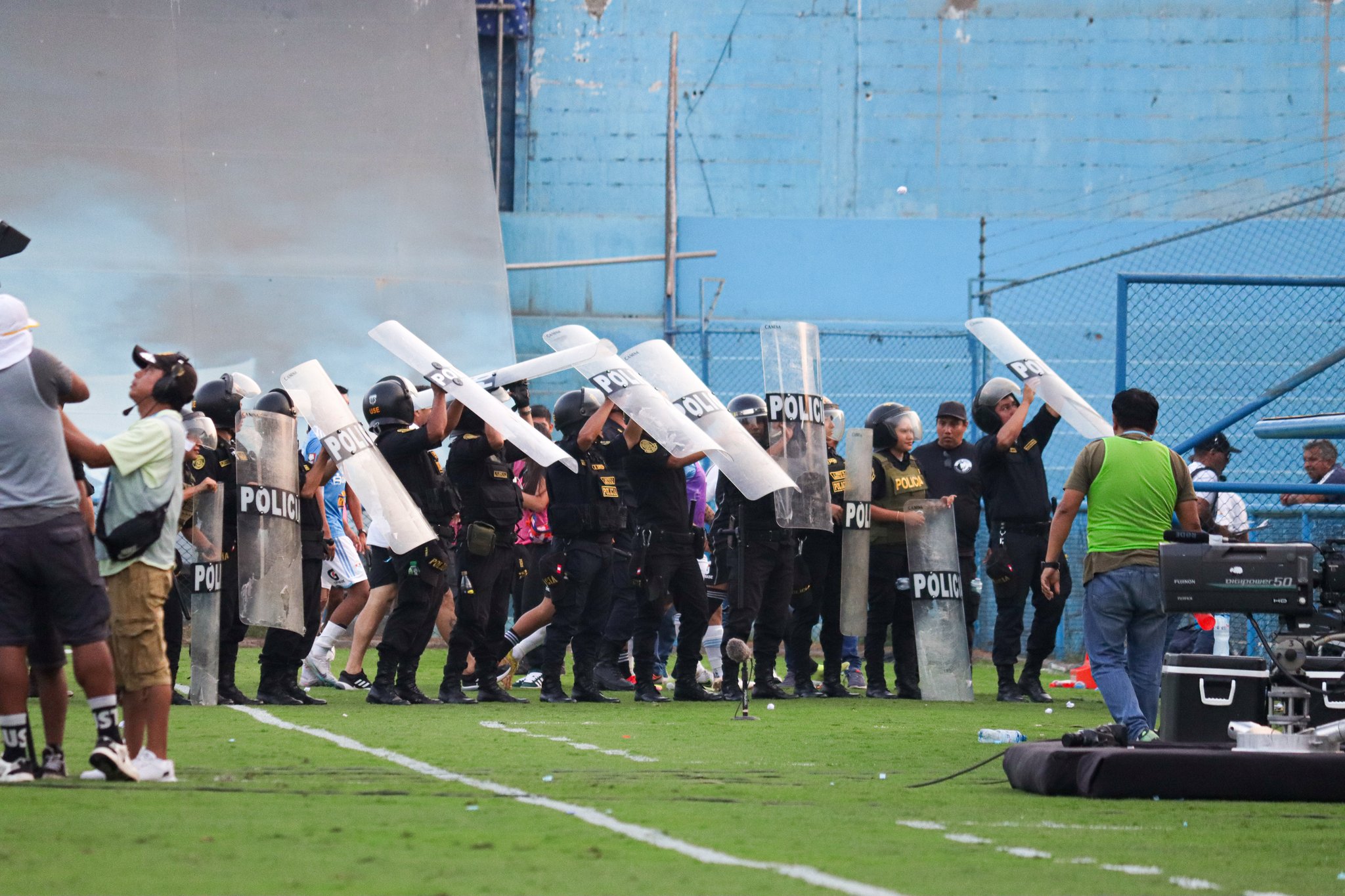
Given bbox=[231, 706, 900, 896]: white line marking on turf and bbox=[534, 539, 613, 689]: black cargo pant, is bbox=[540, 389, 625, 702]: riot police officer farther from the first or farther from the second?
bbox=[231, 706, 900, 896]: white line marking on turf

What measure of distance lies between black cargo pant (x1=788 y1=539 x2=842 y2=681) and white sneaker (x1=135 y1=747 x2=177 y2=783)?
255 inches

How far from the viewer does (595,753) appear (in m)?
8.09

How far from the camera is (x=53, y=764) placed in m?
6.75

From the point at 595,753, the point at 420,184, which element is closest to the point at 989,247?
the point at 420,184

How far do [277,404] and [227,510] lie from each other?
720 millimetres

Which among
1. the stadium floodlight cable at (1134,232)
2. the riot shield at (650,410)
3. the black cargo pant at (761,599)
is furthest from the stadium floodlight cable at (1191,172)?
the riot shield at (650,410)

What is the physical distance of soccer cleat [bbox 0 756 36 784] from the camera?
652 centimetres

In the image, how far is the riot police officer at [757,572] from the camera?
38.4ft

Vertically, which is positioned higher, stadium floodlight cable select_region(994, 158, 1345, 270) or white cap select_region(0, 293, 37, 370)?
stadium floodlight cable select_region(994, 158, 1345, 270)

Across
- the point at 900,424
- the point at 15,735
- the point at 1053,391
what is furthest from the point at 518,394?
the point at 15,735

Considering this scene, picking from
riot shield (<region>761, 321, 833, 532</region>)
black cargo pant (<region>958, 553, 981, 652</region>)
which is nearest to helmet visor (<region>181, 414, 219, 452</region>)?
riot shield (<region>761, 321, 833, 532</region>)

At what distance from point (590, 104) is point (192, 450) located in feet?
55.2

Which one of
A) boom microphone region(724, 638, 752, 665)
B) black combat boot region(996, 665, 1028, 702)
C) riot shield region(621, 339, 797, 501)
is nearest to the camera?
boom microphone region(724, 638, 752, 665)

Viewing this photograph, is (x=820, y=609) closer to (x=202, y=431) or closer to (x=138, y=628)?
(x=202, y=431)
